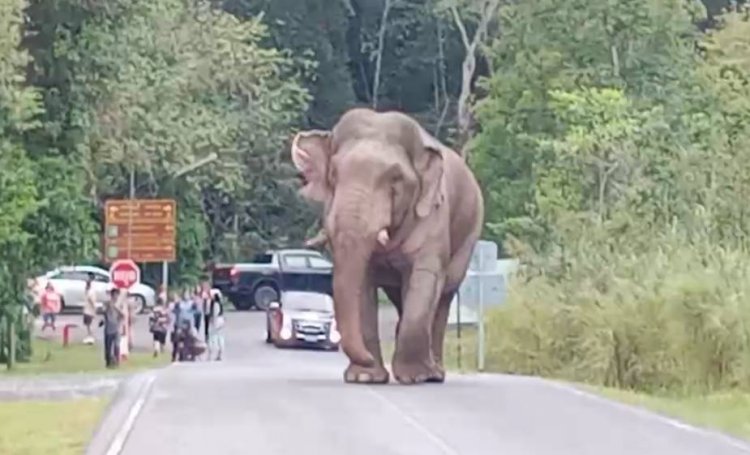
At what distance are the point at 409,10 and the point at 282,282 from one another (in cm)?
2114

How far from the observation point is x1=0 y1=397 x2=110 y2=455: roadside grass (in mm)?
19047

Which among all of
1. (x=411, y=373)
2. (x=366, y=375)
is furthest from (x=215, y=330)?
(x=366, y=375)

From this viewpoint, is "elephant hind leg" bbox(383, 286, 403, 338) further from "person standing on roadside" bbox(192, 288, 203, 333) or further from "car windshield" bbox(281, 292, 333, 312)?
"car windshield" bbox(281, 292, 333, 312)

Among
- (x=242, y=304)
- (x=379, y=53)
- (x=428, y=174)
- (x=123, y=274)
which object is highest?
(x=379, y=53)

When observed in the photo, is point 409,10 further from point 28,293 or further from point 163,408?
point 163,408

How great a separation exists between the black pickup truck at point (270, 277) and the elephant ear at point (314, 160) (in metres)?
43.9

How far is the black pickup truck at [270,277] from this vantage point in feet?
238

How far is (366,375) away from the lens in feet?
85.9

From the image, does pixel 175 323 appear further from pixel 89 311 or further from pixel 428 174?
pixel 428 174

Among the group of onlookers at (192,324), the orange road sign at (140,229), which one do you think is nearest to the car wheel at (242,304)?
the group of onlookers at (192,324)

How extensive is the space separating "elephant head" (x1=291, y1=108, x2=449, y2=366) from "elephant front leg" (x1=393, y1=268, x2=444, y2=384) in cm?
43

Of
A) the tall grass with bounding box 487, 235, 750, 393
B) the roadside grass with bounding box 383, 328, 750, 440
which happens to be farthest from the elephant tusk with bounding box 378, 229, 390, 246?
the tall grass with bounding box 487, 235, 750, 393

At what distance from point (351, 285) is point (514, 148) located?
38887mm

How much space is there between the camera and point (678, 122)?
180ft
